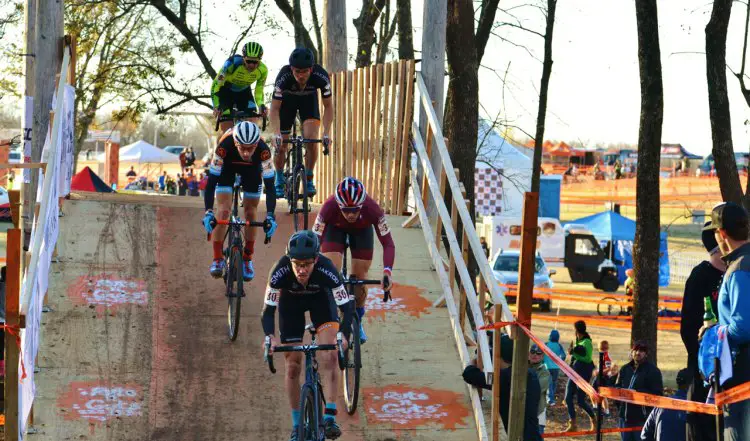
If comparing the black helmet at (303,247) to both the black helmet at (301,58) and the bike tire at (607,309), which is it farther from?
the bike tire at (607,309)

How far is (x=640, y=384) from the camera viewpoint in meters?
11.5

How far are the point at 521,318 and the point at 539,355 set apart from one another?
5606 mm

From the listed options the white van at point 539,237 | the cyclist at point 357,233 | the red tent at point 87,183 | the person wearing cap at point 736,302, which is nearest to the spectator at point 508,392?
the cyclist at point 357,233

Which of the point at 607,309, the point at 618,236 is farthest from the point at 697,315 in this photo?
the point at 618,236

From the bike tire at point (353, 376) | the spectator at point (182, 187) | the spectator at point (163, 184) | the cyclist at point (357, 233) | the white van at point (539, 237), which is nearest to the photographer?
the bike tire at point (353, 376)

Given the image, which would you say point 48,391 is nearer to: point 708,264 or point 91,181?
point 708,264

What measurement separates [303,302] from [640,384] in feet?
15.8

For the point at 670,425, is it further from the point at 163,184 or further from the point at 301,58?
the point at 163,184

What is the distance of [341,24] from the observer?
55.9ft

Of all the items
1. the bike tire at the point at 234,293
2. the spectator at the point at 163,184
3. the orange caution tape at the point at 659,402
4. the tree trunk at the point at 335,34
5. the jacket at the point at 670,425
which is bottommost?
the jacket at the point at 670,425

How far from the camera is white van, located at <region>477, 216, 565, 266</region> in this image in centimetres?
3522

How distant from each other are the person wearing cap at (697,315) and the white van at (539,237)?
27.4 metres

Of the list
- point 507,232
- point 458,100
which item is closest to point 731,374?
point 458,100

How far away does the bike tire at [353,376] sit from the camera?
9.23m
